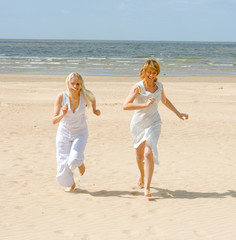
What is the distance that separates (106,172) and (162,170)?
916 mm

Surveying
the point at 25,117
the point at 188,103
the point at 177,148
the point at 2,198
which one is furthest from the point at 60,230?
the point at 188,103

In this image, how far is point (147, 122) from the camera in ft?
18.9

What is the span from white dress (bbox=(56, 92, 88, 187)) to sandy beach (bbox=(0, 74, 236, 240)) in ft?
1.22

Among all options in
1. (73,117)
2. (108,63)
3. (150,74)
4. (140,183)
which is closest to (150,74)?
(150,74)

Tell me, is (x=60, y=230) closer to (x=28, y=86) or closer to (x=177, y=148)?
(x=177, y=148)

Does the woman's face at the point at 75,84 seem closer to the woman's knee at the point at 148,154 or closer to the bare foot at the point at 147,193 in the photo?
the woman's knee at the point at 148,154

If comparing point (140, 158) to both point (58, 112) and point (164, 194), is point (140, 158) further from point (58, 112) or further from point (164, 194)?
point (58, 112)

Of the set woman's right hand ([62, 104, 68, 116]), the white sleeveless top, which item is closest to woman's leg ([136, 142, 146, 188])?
the white sleeveless top

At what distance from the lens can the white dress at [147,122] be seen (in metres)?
5.67

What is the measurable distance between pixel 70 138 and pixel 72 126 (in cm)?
16

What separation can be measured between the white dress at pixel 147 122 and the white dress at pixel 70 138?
2.23ft

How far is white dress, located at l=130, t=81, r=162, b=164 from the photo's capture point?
5.67 metres

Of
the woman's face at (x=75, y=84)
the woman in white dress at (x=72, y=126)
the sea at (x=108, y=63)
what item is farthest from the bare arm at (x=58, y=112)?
the sea at (x=108, y=63)

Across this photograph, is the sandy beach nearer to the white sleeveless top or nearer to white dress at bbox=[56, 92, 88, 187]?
white dress at bbox=[56, 92, 88, 187]
